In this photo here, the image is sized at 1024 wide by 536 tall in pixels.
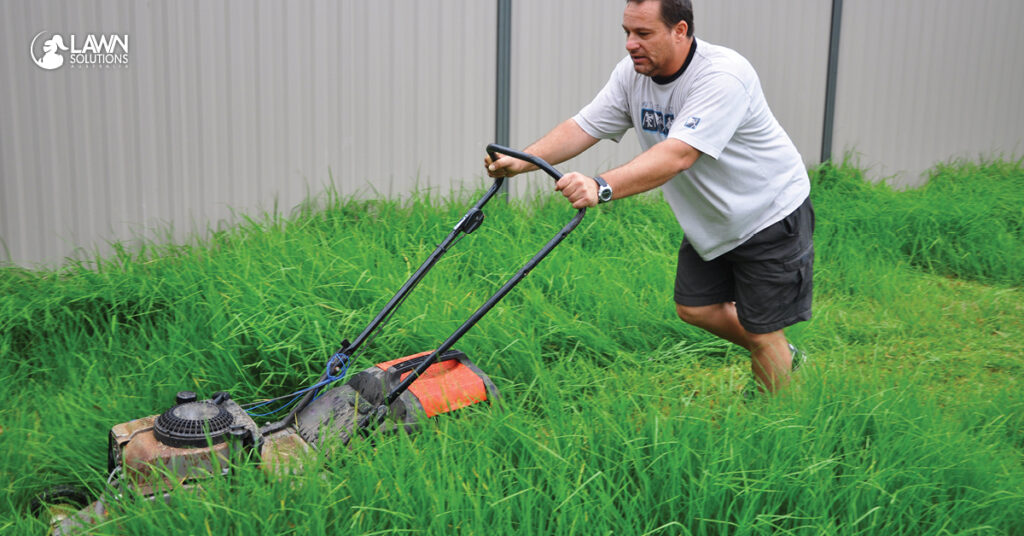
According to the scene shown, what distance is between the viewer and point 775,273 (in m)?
3.10

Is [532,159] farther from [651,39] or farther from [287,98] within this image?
[287,98]

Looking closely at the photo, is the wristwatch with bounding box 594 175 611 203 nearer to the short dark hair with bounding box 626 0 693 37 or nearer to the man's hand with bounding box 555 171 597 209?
the man's hand with bounding box 555 171 597 209

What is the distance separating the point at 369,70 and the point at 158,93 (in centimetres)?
102

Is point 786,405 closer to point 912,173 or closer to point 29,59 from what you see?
point 29,59

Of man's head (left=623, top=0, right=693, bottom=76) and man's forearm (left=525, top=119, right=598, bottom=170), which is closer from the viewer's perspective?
man's head (left=623, top=0, right=693, bottom=76)

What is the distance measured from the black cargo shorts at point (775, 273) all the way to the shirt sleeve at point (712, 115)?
0.47m

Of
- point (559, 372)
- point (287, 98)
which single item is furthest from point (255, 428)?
point (287, 98)

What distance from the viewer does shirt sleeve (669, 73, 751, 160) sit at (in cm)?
270

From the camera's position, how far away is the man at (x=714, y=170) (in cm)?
274

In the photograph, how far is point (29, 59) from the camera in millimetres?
3879

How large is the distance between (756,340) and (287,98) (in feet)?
8.22

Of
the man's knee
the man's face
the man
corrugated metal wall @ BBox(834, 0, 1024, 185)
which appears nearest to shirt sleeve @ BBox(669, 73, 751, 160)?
the man

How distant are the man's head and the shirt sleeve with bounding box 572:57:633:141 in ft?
0.92

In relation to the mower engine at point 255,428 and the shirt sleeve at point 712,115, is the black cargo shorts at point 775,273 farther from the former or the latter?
the mower engine at point 255,428
